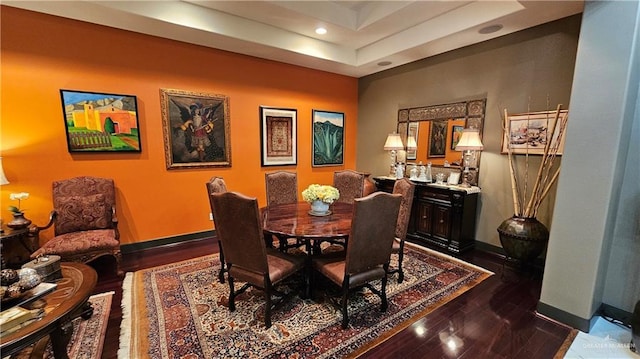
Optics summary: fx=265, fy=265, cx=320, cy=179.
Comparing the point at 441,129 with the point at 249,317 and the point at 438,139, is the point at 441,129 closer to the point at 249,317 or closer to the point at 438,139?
the point at 438,139

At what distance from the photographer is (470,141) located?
3.47 meters

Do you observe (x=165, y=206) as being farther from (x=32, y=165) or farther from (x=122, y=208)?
(x=32, y=165)

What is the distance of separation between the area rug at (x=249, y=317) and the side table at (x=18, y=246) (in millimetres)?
1035

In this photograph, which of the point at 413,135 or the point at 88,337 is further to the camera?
the point at 413,135

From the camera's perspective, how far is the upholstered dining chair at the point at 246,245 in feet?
6.44

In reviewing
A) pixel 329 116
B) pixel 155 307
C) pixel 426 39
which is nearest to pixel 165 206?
pixel 155 307

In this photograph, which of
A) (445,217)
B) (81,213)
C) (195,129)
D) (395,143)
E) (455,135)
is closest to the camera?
(81,213)

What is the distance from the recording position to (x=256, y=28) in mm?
3566

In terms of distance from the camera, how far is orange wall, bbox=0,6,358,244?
288 cm

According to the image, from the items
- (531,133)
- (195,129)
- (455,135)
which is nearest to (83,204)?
(195,129)

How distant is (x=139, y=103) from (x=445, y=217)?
173 inches

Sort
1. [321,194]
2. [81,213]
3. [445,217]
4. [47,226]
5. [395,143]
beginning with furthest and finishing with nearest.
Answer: [395,143]
[445,217]
[81,213]
[47,226]
[321,194]

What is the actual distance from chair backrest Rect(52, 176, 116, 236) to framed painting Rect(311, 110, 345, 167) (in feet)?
10.4

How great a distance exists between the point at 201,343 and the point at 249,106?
3333 millimetres
